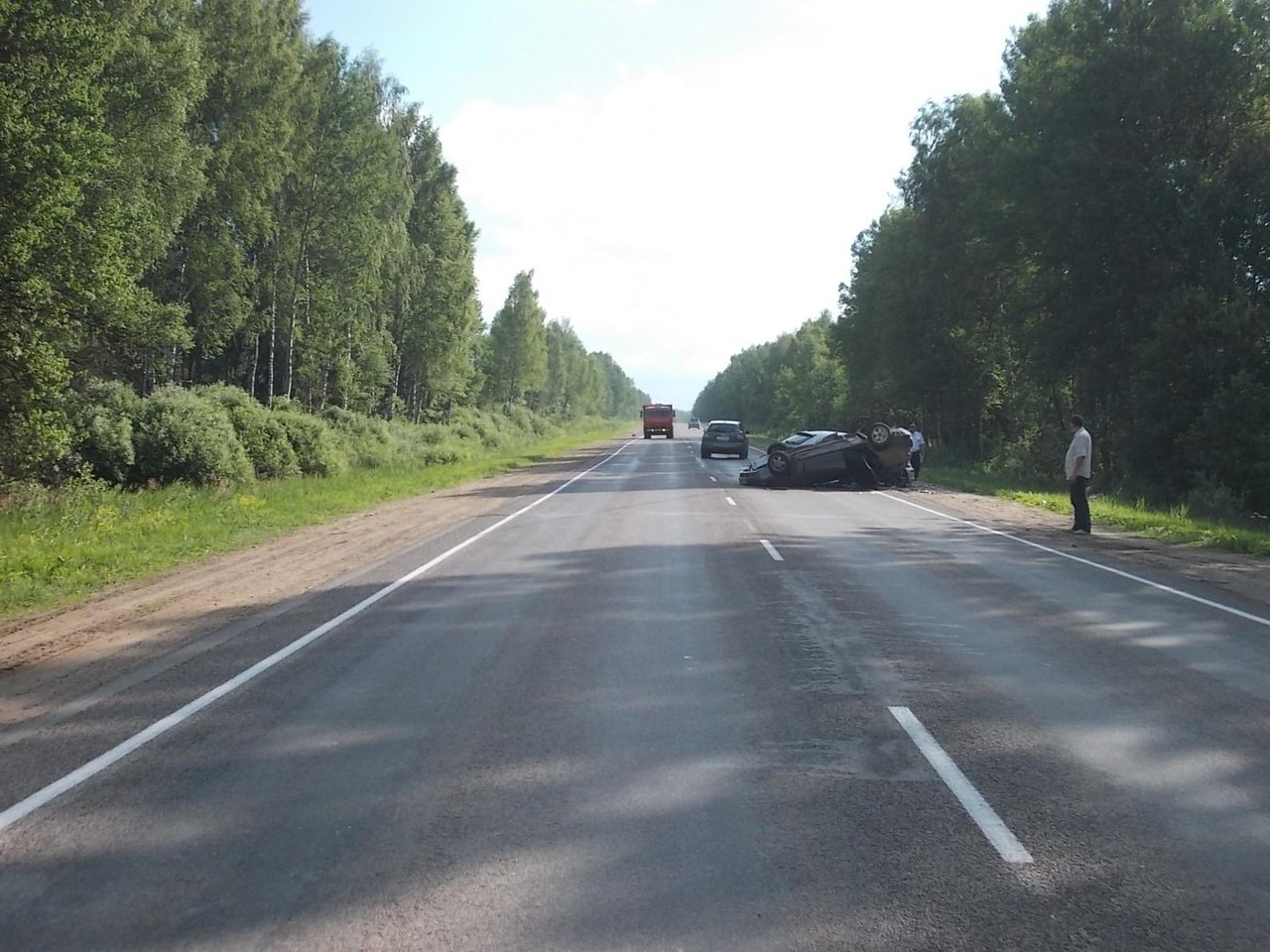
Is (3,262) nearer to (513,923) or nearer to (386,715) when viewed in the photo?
(386,715)

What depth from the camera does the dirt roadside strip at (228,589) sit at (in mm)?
7723

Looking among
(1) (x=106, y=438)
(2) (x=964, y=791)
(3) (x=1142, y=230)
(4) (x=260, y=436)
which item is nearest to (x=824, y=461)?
(3) (x=1142, y=230)

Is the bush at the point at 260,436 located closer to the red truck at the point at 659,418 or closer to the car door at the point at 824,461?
the car door at the point at 824,461

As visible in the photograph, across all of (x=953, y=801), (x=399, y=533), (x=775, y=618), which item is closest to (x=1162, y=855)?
(x=953, y=801)

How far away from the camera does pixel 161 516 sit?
59.0ft

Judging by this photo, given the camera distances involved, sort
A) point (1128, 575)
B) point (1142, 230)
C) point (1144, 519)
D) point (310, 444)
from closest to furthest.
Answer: point (1128, 575) < point (1144, 519) < point (1142, 230) < point (310, 444)

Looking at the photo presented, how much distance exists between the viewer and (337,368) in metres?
43.5

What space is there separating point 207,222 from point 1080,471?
2565 cm

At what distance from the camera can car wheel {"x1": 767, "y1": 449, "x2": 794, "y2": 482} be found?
28562mm

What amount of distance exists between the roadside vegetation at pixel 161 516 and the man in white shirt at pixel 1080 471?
13604 mm

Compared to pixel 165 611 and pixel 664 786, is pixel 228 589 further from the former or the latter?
pixel 664 786

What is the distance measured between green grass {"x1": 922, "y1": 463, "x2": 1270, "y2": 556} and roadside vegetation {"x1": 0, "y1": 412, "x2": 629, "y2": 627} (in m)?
15.2

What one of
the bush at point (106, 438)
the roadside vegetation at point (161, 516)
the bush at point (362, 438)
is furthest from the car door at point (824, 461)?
the bush at point (106, 438)

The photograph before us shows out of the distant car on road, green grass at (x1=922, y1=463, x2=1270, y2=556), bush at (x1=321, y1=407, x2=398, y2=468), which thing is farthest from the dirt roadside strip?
the distant car on road
